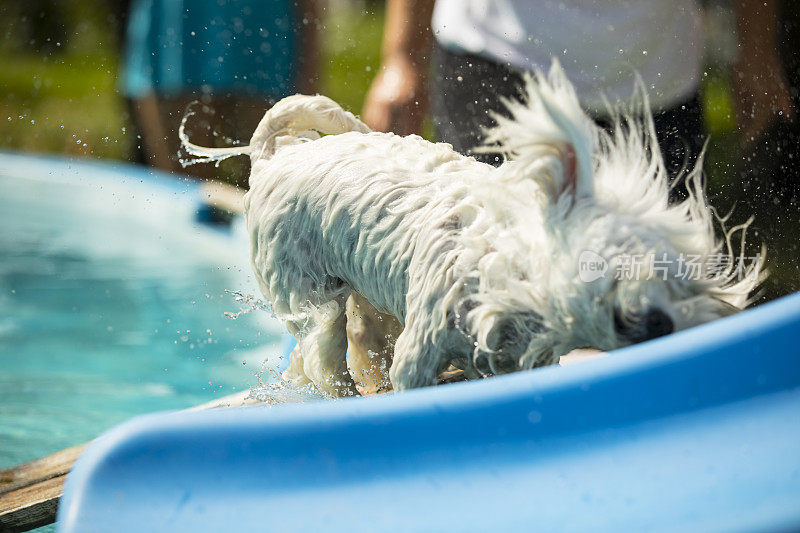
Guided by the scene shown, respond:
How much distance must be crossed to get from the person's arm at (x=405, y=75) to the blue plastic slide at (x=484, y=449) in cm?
225

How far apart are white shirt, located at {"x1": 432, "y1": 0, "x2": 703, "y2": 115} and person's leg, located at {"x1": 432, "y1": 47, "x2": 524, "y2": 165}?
0.05m

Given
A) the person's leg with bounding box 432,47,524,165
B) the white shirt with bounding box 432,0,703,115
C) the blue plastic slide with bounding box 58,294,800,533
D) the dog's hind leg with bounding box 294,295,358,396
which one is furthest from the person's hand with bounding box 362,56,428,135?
the blue plastic slide with bounding box 58,294,800,533

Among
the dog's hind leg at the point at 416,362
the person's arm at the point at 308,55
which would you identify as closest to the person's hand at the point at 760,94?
the dog's hind leg at the point at 416,362

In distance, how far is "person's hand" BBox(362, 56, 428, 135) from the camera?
12.4 ft

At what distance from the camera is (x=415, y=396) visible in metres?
1.65

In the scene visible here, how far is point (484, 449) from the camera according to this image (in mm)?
1600

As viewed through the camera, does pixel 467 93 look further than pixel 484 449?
Yes

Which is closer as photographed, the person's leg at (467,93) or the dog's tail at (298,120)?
the dog's tail at (298,120)

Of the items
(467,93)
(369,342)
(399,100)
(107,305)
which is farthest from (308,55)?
(369,342)

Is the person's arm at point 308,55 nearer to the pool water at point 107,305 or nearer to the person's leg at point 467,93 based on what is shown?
Answer: the pool water at point 107,305

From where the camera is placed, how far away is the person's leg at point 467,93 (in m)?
3.24

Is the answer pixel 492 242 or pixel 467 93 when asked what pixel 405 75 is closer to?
pixel 467 93

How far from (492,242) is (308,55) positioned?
6.03 m

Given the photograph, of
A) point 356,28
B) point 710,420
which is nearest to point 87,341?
point 710,420
